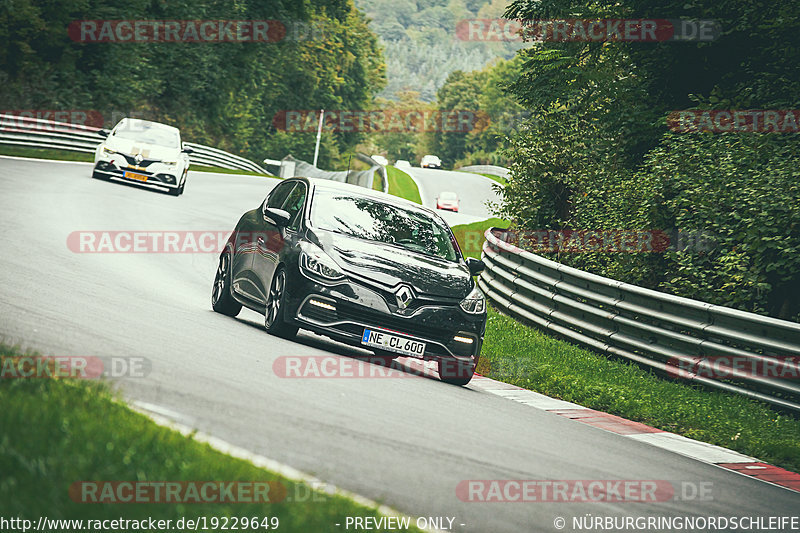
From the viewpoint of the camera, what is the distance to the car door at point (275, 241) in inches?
416

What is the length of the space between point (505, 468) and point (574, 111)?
15882 mm

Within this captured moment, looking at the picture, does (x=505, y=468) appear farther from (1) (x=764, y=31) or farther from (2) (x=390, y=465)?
(1) (x=764, y=31)

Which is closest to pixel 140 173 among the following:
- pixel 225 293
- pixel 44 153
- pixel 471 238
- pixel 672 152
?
pixel 44 153

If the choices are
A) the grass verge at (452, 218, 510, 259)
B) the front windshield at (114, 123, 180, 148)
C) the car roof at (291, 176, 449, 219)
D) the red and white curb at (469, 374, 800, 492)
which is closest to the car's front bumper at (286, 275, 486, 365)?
the red and white curb at (469, 374, 800, 492)

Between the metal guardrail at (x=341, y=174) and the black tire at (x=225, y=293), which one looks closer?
the black tire at (x=225, y=293)

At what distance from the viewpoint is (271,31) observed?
216ft

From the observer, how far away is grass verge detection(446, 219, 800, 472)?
912 centimetres

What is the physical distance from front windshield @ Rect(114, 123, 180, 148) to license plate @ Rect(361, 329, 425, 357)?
1817cm

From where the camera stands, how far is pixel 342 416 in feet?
22.3

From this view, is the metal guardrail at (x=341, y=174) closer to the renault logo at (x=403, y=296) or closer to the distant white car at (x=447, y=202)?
the distant white car at (x=447, y=202)

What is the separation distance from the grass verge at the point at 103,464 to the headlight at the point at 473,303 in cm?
521

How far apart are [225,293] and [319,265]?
2.65m

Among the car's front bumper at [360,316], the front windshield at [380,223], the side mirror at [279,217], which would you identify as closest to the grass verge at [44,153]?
the side mirror at [279,217]


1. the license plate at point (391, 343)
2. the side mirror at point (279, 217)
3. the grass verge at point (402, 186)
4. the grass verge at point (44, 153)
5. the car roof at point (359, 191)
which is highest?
the car roof at point (359, 191)
